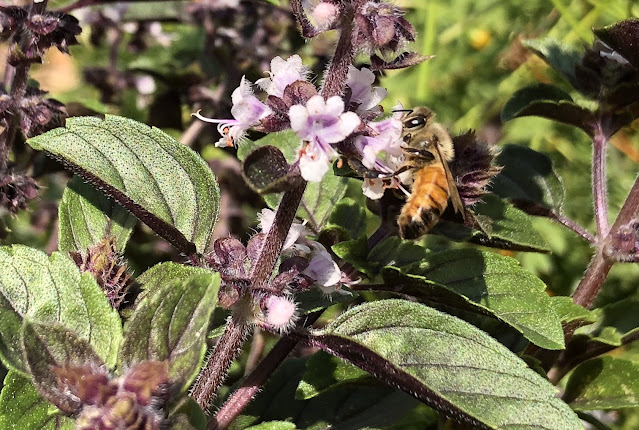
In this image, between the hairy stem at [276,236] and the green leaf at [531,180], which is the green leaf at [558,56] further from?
the hairy stem at [276,236]

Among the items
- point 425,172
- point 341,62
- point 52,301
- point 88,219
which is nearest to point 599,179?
point 425,172

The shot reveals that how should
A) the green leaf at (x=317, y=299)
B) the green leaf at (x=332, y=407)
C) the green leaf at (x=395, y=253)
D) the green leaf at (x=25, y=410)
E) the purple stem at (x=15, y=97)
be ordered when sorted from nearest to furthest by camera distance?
the green leaf at (x=25, y=410), the green leaf at (x=317, y=299), the green leaf at (x=395, y=253), the green leaf at (x=332, y=407), the purple stem at (x=15, y=97)

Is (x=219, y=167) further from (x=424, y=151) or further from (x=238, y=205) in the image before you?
(x=424, y=151)

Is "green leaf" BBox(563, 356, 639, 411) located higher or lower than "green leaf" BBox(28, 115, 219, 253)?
higher

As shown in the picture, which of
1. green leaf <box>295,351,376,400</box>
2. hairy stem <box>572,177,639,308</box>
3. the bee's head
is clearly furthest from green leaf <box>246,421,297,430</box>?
hairy stem <box>572,177,639,308</box>

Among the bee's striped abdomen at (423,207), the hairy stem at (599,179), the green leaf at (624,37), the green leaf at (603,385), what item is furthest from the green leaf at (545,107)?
the green leaf at (603,385)

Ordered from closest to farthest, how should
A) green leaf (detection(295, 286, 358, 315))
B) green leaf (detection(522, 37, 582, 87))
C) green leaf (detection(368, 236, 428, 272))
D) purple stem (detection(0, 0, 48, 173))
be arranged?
green leaf (detection(295, 286, 358, 315)) → green leaf (detection(368, 236, 428, 272)) → purple stem (detection(0, 0, 48, 173)) → green leaf (detection(522, 37, 582, 87))

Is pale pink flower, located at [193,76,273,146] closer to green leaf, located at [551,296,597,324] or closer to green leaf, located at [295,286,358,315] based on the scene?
green leaf, located at [295,286,358,315]

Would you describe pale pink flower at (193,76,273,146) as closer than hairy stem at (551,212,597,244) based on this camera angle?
Yes
